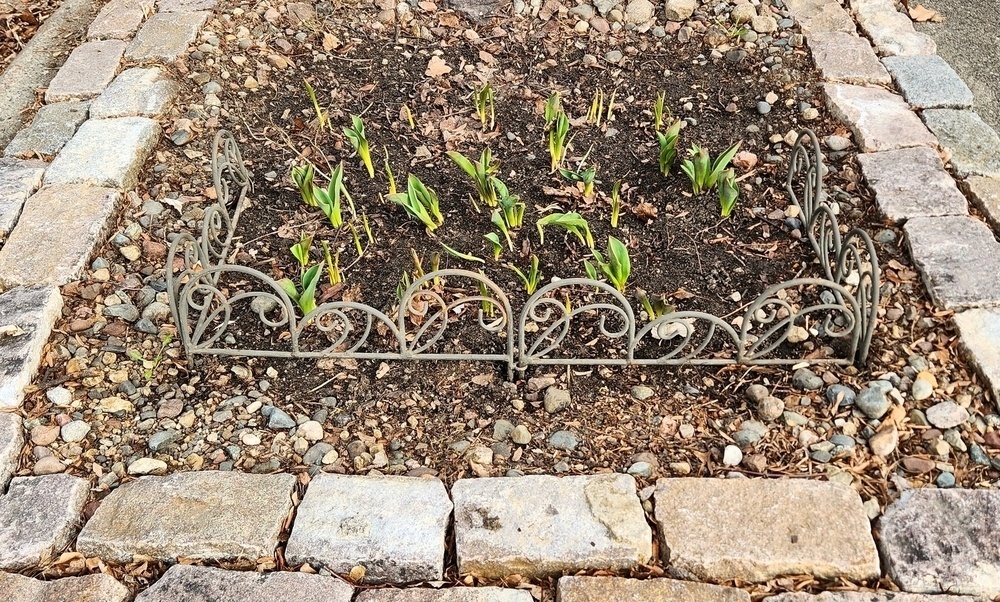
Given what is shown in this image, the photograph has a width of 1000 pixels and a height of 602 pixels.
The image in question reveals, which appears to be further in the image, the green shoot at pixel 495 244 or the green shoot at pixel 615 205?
the green shoot at pixel 615 205

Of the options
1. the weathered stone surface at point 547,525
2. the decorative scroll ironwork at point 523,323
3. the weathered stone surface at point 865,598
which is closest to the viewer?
the weathered stone surface at point 865,598

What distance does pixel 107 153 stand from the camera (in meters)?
3.54

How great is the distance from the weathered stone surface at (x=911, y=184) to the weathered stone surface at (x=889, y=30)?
910 mm

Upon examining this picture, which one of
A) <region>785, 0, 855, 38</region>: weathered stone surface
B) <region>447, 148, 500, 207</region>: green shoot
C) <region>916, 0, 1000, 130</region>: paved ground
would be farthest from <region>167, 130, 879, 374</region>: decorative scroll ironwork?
<region>916, 0, 1000, 130</region>: paved ground

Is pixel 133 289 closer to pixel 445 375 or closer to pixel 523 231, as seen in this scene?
pixel 445 375

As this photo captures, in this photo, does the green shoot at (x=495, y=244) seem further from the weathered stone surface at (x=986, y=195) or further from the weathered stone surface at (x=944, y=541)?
the weathered stone surface at (x=986, y=195)

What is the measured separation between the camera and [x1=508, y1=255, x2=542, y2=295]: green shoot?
9.44 ft

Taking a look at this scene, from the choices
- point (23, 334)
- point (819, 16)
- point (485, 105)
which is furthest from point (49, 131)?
point (819, 16)

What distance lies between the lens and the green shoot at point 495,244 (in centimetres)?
305

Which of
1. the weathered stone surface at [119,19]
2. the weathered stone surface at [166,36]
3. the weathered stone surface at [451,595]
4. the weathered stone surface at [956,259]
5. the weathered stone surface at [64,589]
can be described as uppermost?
the weathered stone surface at [956,259]

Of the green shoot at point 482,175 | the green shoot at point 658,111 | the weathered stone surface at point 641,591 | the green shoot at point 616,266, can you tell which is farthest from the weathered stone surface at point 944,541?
the green shoot at point 658,111

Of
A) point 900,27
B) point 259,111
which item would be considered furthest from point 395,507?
point 900,27

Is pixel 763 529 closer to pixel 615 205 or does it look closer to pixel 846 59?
pixel 615 205

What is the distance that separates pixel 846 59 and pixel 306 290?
2.88 meters
